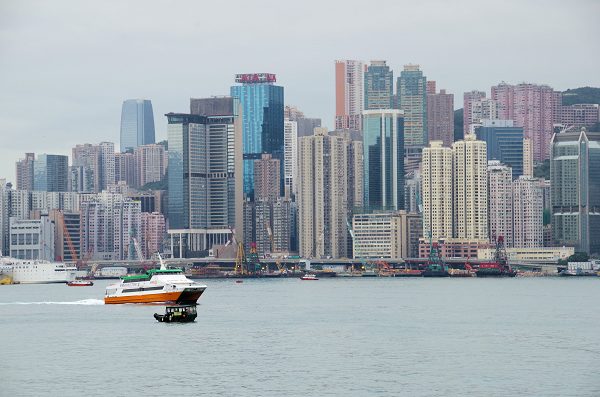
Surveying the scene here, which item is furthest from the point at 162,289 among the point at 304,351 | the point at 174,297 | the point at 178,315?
the point at 304,351

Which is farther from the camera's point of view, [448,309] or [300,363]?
[448,309]

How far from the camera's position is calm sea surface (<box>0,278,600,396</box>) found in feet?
211

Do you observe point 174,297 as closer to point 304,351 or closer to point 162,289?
point 162,289

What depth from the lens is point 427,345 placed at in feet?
270

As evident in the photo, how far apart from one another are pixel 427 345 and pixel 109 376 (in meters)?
21.9

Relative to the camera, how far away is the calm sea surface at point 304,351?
6438 cm

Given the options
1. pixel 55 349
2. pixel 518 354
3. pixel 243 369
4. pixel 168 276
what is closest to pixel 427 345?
pixel 518 354

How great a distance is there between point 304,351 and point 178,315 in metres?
22.4

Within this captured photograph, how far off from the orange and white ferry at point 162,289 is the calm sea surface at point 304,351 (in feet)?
4.80

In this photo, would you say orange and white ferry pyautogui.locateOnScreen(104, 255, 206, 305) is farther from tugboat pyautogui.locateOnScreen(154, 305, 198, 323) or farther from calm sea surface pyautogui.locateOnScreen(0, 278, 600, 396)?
tugboat pyautogui.locateOnScreen(154, 305, 198, 323)

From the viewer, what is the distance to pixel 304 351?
78875 mm

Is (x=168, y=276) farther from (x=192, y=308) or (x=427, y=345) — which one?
(x=427, y=345)

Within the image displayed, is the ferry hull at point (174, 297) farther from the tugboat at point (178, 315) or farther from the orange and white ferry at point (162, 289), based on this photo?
the tugboat at point (178, 315)

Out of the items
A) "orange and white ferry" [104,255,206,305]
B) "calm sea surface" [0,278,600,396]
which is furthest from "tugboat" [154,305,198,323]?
"orange and white ferry" [104,255,206,305]
